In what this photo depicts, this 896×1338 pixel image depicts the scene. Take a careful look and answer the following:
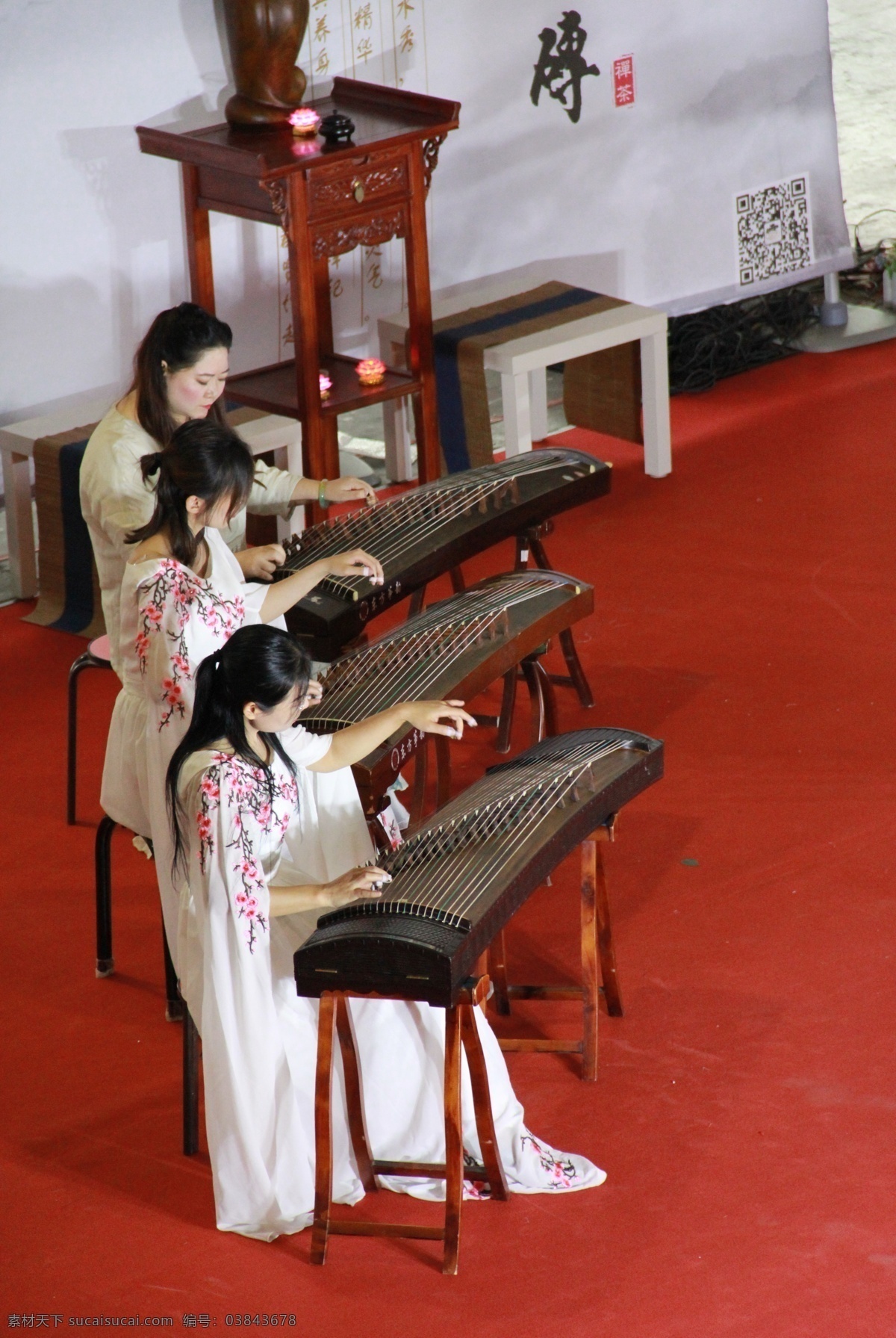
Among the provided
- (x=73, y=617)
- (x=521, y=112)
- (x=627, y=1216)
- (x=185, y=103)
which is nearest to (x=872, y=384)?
(x=521, y=112)

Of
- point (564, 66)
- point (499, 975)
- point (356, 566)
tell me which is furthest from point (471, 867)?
point (564, 66)

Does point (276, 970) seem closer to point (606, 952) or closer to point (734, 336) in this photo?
point (606, 952)

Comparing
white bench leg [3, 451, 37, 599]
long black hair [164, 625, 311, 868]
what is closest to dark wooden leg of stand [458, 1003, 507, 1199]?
long black hair [164, 625, 311, 868]

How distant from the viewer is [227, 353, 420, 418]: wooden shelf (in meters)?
5.06

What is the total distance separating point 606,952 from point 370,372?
2368 millimetres

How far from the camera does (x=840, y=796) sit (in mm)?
3928

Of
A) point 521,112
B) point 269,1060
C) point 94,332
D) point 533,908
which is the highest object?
point 521,112

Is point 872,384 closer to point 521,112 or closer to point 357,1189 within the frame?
point 521,112

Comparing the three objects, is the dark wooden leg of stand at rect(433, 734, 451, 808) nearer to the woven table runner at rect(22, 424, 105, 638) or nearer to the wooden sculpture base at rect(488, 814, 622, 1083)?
the wooden sculpture base at rect(488, 814, 622, 1083)

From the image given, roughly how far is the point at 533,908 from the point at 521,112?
326 cm

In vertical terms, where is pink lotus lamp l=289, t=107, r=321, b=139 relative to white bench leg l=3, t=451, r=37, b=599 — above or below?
above

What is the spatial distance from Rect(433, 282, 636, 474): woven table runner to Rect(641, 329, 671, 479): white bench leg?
0.19 metres

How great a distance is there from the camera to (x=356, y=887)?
8.75 feet

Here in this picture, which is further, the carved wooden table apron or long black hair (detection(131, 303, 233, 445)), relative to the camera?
the carved wooden table apron
